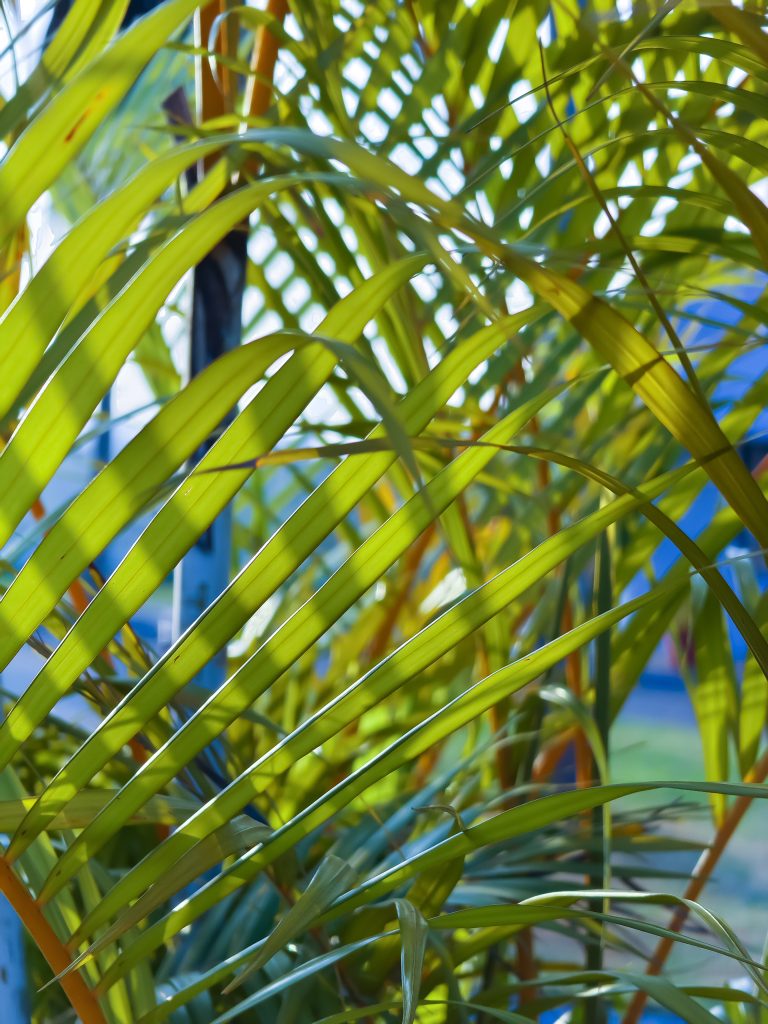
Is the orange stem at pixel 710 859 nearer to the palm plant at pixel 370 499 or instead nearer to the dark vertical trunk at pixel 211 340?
the palm plant at pixel 370 499

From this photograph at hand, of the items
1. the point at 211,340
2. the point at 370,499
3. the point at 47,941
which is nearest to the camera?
the point at 47,941

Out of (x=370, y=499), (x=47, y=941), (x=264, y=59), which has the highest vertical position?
(x=264, y=59)

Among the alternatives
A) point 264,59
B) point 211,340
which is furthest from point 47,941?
point 264,59

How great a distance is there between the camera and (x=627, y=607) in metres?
0.25

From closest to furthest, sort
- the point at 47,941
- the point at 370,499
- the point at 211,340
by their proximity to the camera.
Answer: the point at 47,941
the point at 211,340
the point at 370,499

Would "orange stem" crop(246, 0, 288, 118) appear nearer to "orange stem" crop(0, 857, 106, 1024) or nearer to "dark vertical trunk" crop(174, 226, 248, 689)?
"dark vertical trunk" crop(174, 226, 248, 689)

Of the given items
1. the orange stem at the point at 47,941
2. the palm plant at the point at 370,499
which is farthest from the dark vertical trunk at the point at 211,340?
the orange stem at the point at 47,941

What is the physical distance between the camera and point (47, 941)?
11.2 inches

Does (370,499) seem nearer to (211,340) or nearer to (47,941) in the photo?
(211,340)

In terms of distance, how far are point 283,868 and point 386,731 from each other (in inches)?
7.3

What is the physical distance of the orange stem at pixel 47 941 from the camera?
0.28m

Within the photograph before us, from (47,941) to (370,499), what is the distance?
342 mm

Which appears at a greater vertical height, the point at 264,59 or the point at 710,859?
the point at 264,59

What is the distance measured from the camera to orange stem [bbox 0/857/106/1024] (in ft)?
0.91
